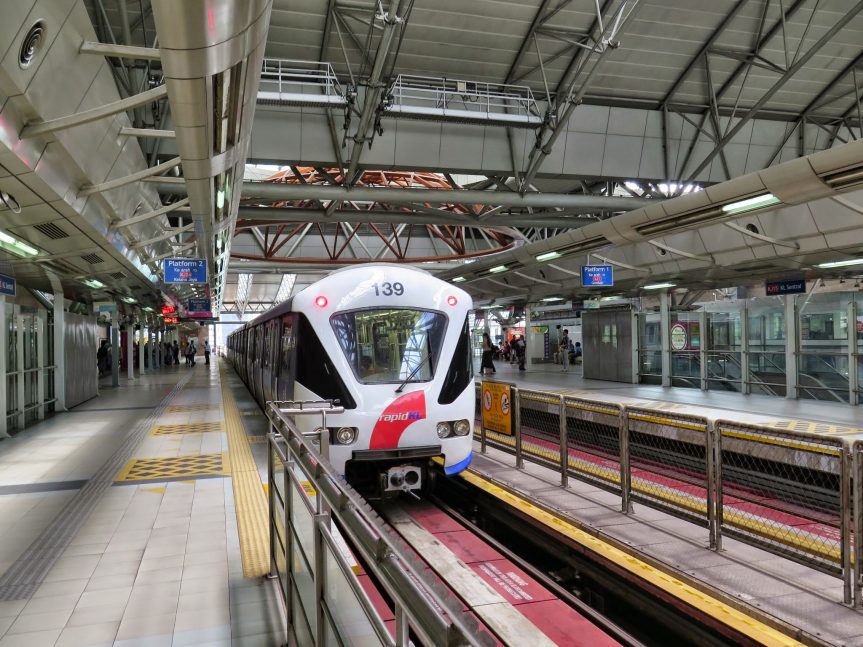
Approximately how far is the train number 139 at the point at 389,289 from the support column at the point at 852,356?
9.65m

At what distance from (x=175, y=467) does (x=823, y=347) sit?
41.7ft

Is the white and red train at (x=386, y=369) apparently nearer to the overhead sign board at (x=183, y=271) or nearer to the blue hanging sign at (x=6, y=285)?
the blue hanging sign at (x=6, y=285)

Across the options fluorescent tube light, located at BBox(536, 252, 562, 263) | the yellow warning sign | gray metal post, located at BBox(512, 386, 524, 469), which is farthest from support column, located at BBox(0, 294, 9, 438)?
fluorescent tube light, located at BBox(536, 252, 562, 263)

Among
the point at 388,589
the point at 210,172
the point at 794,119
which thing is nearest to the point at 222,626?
the point at 388,589

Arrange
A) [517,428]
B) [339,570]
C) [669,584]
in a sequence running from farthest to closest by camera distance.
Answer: [517,428] → [669,584] → [339,570]

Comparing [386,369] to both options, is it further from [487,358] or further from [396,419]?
[487,358]

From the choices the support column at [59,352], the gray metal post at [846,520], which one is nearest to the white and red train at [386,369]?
the gray metal post at [846,520]

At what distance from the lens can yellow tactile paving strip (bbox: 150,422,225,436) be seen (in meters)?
11.6

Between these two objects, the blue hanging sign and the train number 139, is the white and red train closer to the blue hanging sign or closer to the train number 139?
the train number 139

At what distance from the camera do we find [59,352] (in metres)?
14.3

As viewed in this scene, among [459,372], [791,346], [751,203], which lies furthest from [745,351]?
[459,372]

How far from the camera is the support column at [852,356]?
1216 centimetres

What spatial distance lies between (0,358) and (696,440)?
34.3 ft

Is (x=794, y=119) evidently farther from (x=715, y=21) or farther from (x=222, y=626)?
(x=222, y=626)
